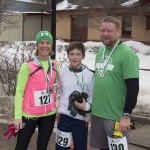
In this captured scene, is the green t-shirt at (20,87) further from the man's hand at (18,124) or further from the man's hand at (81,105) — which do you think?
the man's hand at (81,105)

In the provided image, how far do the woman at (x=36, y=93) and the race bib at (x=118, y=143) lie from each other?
2.31 ft

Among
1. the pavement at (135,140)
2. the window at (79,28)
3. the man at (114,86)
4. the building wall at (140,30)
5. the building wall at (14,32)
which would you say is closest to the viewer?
the man at (114,86)

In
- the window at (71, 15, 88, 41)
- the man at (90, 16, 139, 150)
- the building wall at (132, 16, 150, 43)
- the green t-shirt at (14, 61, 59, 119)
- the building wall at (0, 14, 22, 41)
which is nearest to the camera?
the man at (90, 16, 139, 150)

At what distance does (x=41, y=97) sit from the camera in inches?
149

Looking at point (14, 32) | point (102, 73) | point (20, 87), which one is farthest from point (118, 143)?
point (14, 32)

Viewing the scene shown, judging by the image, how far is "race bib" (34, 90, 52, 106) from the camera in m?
3.76

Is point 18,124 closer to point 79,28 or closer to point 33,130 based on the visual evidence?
point 33,130

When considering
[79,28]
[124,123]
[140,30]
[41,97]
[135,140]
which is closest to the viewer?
[124,123]

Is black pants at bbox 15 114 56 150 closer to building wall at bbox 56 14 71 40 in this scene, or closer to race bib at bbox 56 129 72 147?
race bib at bbox 56 129 72 147

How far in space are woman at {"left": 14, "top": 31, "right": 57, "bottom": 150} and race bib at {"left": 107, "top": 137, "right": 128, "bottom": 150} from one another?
70 centimetres

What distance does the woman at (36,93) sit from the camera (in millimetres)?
3689

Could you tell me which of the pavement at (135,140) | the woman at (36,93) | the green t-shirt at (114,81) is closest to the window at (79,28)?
the pavement at (135,140)

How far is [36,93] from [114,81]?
82cm

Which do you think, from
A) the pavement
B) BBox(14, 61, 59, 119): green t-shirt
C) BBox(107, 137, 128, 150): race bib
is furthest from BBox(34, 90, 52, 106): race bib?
the pavement
